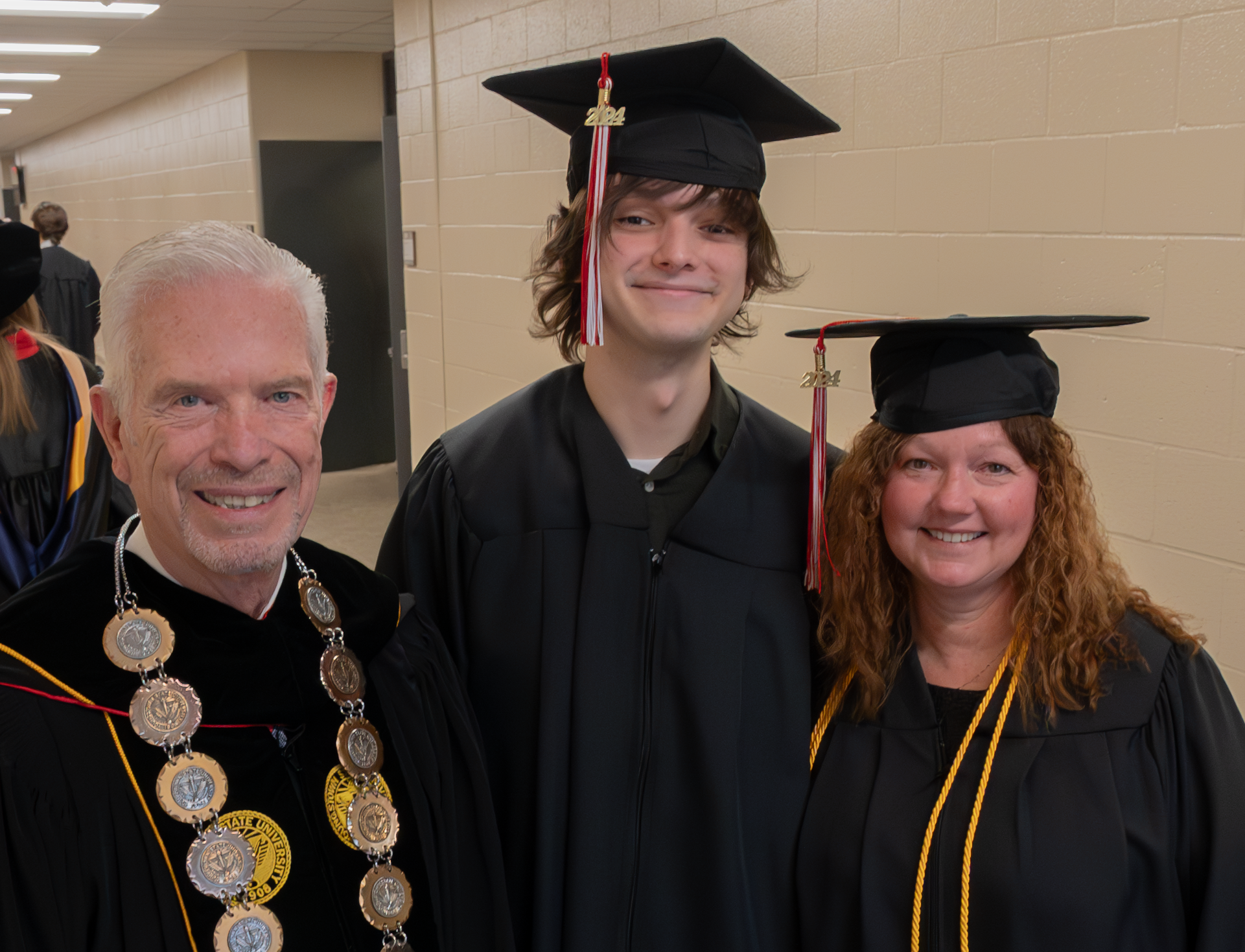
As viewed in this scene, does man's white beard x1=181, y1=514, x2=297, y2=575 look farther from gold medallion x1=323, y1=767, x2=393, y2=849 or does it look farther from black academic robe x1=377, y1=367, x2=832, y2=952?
black academic robe x1=377, y1=367, x2=832, y2=952

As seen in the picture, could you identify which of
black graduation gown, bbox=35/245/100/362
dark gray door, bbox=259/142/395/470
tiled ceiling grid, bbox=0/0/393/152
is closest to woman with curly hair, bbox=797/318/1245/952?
tiled ceiling grid, bbox=0/0/393/152

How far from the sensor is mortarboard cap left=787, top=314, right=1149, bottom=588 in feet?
5.06

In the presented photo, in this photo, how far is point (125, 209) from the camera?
1244cm

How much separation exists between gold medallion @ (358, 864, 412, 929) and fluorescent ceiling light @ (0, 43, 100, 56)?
8.33 meters

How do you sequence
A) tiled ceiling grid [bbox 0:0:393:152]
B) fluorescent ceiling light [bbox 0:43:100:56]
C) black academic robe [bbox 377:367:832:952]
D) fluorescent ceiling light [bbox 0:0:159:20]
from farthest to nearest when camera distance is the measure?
fluorescent ceiling light [bbox 0:43:100:56], tiled ceiling grid [bbox 0:0:393:152], fluorescent ceiling light [bbox 0:0:159:20], black academic robe [bbox 377:367:832:952]

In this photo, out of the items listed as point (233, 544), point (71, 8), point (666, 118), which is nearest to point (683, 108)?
point (666, 118)

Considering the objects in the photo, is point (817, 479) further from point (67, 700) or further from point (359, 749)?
point (67, 700)

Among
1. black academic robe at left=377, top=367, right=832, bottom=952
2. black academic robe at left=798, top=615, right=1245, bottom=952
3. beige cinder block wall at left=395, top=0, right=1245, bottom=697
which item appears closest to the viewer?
black academic robe at left=798, top=615, right=1245, bottom=952

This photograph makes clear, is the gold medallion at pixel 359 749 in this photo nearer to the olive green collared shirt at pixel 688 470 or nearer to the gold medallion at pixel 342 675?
the gold medallion at pixel 342 675

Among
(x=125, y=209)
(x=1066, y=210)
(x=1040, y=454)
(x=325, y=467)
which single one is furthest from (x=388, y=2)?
(x=125, y=209)

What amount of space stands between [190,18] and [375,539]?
3.46 m

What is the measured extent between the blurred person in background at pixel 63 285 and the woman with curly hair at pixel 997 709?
7821mm

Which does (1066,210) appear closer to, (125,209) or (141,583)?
(141,583)

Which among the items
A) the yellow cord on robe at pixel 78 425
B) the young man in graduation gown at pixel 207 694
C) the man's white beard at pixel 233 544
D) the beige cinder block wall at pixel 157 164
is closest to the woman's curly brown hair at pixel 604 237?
the young man in graduation gown at pixel 207 694
